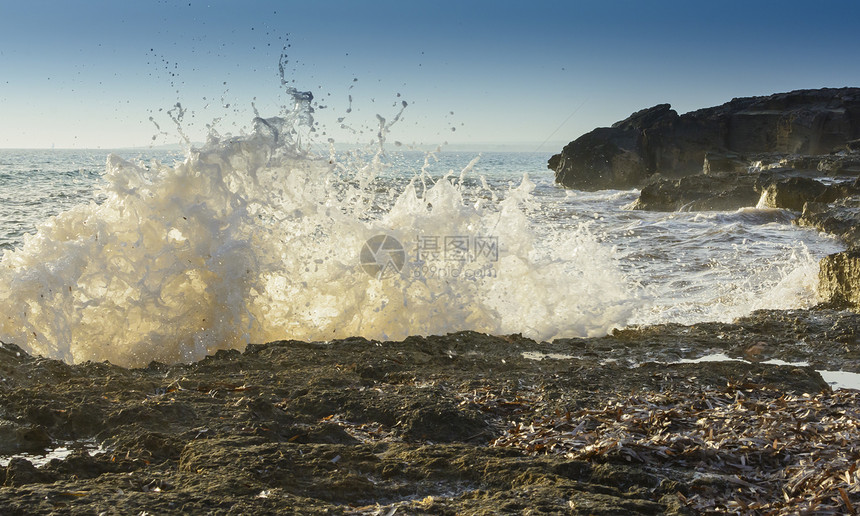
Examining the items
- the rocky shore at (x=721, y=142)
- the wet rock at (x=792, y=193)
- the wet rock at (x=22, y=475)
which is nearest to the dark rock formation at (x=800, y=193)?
the wet rock at (x=792, y=193)

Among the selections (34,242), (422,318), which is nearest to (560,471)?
(422,318)

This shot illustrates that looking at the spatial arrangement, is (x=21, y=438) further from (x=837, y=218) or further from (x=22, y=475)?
(x=837, y=218)

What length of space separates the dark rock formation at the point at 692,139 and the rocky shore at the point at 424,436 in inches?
1115

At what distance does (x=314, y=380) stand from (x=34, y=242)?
119 inches

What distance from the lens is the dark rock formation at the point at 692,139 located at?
3203cm

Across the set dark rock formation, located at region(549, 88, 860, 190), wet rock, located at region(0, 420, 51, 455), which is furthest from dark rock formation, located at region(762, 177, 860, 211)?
wet rock, located at region(0, 420, 51, 455)

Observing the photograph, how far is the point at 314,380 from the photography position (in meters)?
3.89

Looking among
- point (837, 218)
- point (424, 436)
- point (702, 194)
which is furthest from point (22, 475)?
point (702, 194)

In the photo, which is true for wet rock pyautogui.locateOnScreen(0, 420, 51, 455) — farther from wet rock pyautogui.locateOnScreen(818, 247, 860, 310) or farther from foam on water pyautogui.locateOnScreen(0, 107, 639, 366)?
wet rock pyautogui.locateOnScreen(818, 247, 860, 310)

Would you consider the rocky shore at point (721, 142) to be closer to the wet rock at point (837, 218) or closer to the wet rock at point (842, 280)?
the wet rock at point (837, 218)

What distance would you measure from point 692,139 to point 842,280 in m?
29.3

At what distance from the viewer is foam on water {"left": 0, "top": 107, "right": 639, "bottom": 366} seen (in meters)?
5.30

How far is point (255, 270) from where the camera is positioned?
5.74 meters

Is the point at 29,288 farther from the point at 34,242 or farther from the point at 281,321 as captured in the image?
the point at 281,321
